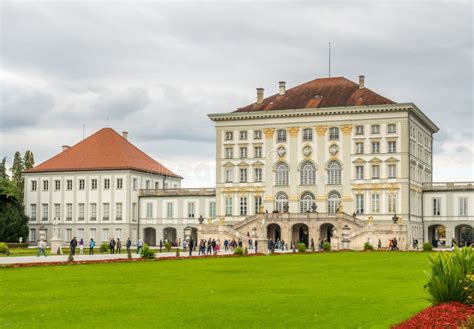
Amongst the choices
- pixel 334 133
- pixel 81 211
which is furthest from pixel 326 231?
pixel 81 211

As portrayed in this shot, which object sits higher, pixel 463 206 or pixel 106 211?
pixel 463 206

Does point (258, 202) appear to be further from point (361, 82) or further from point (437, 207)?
point (437, 207)

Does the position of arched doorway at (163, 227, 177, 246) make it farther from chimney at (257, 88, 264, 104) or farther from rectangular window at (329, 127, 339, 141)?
rectangular window at (329, 127, 339, 141)

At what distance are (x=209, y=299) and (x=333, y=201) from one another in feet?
196

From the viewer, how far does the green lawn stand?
1689 cm

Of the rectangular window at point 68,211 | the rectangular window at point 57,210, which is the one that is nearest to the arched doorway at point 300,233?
the rectangular window at point 68,211

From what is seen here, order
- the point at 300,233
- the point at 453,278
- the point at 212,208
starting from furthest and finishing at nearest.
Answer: the point at 212,208, the point at 300,233, the point at 453,278

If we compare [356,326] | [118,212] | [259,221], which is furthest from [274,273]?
[118,212]

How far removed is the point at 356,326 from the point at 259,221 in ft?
198

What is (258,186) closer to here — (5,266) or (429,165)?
(429,165)

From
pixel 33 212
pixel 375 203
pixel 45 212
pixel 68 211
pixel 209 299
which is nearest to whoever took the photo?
pixel 209 299

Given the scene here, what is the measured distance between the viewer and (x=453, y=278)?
16.2 metres

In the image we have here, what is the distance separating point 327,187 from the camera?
261ft

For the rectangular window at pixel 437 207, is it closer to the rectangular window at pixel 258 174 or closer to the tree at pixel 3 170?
the rectangular window at pixel 258 174
